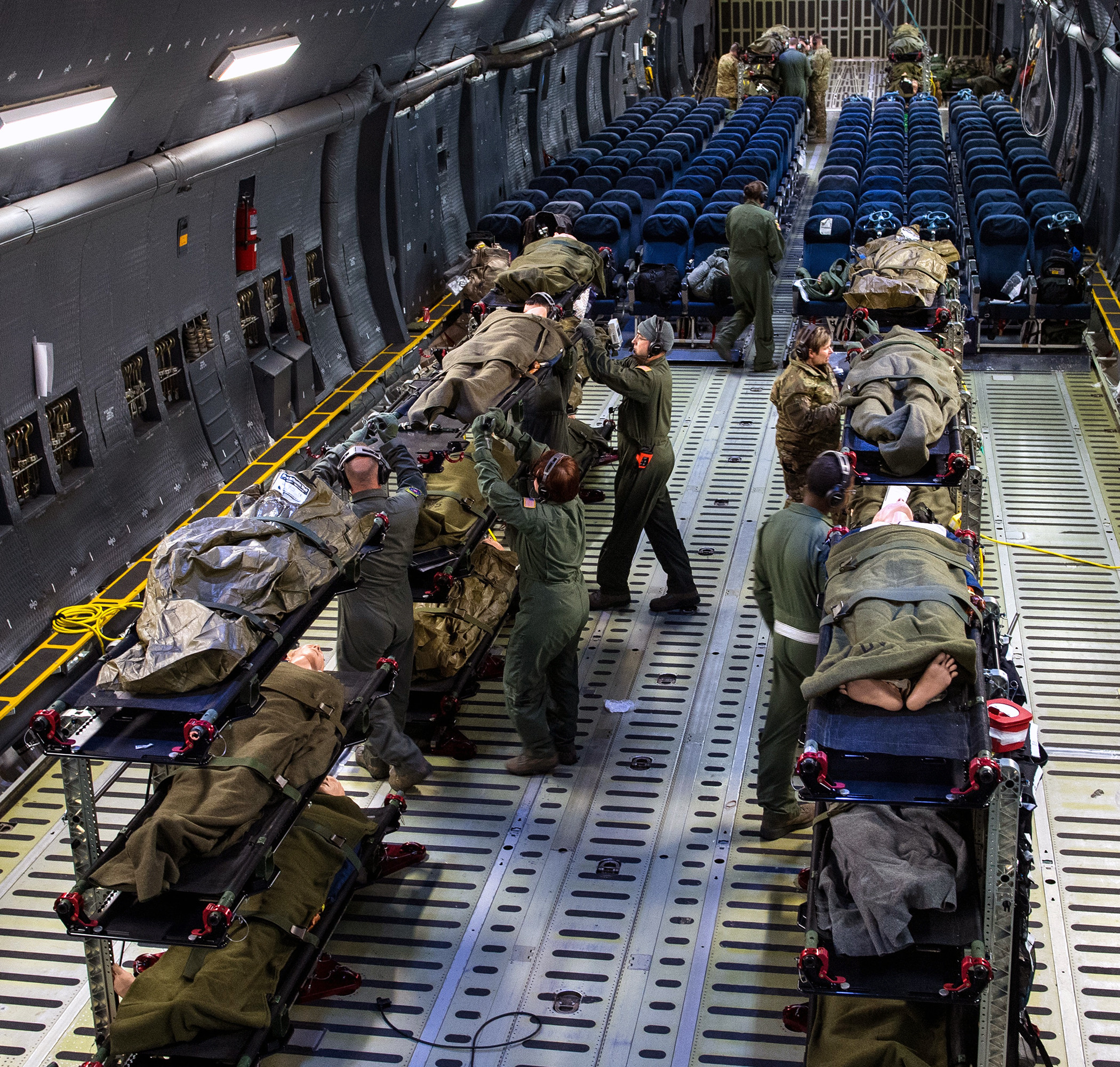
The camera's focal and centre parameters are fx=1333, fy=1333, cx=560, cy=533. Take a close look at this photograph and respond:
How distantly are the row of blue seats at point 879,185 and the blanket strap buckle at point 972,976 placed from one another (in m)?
8.56

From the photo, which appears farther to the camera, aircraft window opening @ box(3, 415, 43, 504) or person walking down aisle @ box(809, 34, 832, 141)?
person walking down aisle @ box(809, 34, 832, 141)

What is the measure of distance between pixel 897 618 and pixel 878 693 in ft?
0.94

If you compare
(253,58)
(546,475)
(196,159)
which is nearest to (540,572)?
(546,475)

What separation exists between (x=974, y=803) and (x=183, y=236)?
703cm

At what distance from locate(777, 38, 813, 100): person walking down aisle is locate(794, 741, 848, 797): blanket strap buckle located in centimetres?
1990

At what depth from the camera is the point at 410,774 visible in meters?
6.29

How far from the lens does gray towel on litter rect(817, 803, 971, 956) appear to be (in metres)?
4.07

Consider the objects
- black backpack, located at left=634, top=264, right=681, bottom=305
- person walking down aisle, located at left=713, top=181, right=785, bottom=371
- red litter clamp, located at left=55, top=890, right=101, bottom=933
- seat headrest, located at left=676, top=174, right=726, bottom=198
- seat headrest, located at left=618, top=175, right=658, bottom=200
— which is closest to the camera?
red litter clamp, located at left=55, top=890, right=101, bottom=933

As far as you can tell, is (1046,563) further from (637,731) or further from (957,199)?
(957,199)

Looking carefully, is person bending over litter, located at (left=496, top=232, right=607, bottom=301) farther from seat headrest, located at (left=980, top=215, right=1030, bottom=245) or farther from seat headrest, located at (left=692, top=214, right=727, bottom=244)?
seat headrest, located at (left=980, top=215, right=1030, bottom=245)

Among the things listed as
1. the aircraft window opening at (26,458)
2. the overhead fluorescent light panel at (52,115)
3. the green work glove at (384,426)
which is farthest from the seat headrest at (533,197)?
the green work glove at (384,426)

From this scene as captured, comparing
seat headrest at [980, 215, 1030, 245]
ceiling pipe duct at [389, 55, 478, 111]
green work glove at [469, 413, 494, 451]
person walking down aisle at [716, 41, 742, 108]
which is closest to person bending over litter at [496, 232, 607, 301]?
green work glove at [469, 413, 494, 451]

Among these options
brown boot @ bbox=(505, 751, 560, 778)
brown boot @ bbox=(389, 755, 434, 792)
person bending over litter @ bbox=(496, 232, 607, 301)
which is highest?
person bending over litter @ bbox=(496, 232, 607, 301)

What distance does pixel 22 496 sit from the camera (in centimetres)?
769
